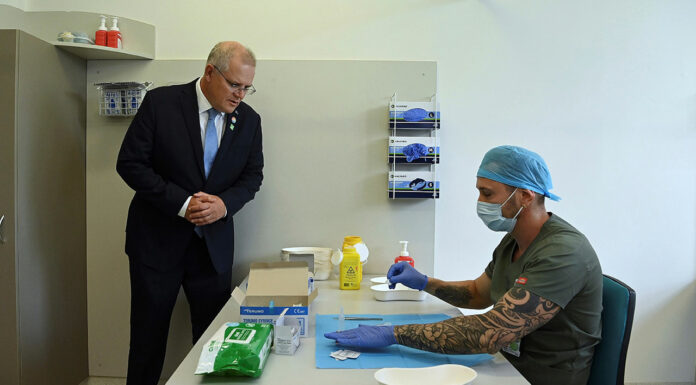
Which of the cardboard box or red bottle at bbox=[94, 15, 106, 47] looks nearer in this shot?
the cardboard box

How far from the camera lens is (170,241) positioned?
232 cm

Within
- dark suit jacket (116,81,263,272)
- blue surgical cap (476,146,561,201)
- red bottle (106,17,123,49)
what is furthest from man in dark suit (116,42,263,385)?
blue surgical cap (476,146,561,201)

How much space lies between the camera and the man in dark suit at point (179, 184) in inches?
88.0

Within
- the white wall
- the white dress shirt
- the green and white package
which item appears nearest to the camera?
the green and white package

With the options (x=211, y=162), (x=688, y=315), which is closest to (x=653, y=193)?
(x=688, y=315)

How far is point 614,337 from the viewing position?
5.07 ft

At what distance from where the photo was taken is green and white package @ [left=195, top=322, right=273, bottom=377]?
1247 mm

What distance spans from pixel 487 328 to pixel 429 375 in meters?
0.24

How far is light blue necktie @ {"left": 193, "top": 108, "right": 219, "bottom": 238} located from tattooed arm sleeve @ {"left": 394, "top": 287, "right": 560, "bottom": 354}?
4.12ft

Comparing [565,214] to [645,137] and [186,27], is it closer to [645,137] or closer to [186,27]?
[645,137]

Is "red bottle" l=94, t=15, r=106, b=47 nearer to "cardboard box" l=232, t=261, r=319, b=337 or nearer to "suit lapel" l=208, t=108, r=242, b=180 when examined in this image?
"suit lapel" l=208, t=108, r=242, b=180

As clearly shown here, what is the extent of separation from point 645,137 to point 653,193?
0.31 m

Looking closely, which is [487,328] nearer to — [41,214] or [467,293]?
[467,293]

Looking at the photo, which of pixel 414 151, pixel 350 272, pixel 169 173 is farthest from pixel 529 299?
pixel 169 173
